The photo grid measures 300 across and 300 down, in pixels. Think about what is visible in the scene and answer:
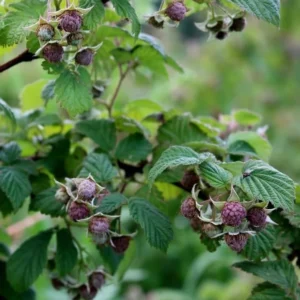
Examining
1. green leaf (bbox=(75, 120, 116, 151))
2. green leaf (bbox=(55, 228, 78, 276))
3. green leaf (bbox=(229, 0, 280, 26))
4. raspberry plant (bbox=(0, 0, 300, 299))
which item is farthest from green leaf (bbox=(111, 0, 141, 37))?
green leaf (bbox=(55, 228, 78, 276))

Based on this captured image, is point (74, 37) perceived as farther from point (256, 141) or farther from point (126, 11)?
point (256, 141)

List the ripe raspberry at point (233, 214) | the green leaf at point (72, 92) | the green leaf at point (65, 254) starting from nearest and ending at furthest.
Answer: the ripe raspberry at point (233, 214) → the green leaf at point (72, 92) → the green leaf at point (65, 254)

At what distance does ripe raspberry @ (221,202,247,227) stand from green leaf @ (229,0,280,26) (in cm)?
21

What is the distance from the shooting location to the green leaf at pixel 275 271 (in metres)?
0.82

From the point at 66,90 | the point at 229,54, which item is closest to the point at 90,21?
the point at 66,90

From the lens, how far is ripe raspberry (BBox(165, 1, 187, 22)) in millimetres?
753

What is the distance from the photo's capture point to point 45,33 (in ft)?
2.24

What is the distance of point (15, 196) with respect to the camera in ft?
2.67

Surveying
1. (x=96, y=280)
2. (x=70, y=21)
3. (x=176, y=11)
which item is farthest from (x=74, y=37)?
(x=96, y=280)

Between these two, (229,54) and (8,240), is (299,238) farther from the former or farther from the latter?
(229,54)

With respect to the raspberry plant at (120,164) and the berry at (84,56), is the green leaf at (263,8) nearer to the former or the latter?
the raspberry plant at (120,164)

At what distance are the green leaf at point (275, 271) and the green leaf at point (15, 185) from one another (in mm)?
280

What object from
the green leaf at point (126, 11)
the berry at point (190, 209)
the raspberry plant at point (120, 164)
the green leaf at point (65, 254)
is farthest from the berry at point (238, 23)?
the green leaf at point (65, 254)

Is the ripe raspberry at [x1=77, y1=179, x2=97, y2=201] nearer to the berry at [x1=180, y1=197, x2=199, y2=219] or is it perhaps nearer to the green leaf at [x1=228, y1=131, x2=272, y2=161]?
the berry at [x1=180, y1=197, x2=199, y2=219]
